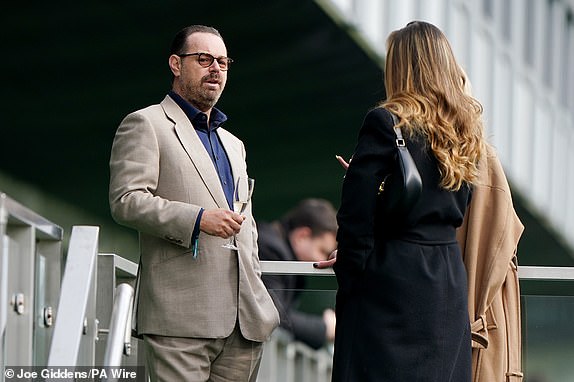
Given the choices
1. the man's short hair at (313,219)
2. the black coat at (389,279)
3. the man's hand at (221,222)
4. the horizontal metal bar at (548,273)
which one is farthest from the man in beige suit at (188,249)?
the man's short hair at (313,219)

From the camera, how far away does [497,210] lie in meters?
6.12

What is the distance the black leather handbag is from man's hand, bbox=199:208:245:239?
513 millimetres

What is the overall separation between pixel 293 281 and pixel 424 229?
133cm

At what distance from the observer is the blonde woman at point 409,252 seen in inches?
221

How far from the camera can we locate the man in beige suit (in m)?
5.89

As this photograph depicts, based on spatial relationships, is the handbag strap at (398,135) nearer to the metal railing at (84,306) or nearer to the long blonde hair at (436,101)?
the long blonde hair at (436,101)

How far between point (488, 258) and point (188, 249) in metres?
1.08

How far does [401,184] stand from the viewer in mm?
5543

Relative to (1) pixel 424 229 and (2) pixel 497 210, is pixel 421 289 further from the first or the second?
(2) pixel 497 210

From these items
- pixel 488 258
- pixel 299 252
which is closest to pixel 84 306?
pixel 488 258

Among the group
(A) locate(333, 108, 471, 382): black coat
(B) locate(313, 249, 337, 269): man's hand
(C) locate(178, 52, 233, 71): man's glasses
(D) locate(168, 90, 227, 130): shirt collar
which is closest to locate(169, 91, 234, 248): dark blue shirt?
(D) locate(168, 90, 227, 130): shirt collar

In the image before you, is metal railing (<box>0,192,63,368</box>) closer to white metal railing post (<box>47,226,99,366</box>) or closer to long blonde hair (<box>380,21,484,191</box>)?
white metal railing post (<box>47,226,99,366</box>)

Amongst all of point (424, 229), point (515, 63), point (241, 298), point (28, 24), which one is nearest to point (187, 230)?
point (241, 298)

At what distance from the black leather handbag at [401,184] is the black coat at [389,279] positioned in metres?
0.03
